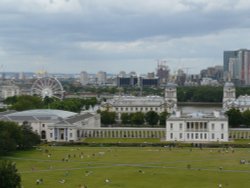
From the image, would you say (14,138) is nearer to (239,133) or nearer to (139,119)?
(239,133)

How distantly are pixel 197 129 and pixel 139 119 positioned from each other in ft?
68.5

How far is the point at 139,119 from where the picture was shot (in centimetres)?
10644

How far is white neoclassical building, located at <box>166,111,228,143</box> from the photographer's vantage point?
3425 inches

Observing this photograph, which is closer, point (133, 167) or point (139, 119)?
point (133, 167)

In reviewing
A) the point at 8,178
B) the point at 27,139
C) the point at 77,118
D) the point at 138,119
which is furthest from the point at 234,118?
the point at 8,178

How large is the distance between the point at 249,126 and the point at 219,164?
4339 cm

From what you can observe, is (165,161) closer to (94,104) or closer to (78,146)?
(78,146)

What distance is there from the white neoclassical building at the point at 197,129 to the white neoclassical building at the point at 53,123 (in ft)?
51.0

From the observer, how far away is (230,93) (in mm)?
150750

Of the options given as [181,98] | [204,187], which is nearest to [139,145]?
[204,187]

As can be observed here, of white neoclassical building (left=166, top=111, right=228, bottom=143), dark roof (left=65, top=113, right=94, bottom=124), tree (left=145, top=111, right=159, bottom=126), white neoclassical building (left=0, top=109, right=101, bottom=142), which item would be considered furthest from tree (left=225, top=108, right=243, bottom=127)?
dark roof (left=65, top=113, right=94, bottom=124)

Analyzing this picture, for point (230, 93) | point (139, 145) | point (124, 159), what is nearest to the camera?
point (124, 159)

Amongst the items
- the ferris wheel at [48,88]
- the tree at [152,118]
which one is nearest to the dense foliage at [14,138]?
the tree at [152,118]

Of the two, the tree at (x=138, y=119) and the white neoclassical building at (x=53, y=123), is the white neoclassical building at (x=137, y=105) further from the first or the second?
the white neoclassical building at (x=53, y=123)
